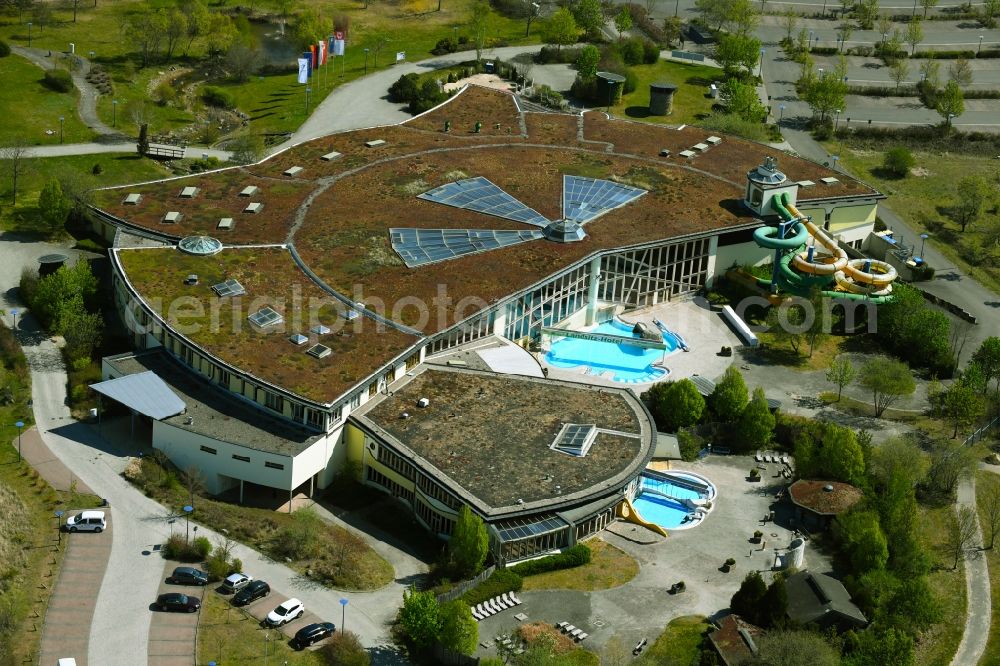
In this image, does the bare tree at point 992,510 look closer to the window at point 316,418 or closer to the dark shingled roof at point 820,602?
the dark shingled roof at point 820,602

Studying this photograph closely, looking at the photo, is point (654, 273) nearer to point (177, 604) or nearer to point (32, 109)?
point (177, 604)

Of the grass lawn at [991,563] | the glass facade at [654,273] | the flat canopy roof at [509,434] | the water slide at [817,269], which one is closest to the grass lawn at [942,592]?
the grass lawn at [991,563]

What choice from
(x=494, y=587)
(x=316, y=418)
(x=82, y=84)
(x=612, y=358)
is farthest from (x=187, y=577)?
(x=82, y=84)

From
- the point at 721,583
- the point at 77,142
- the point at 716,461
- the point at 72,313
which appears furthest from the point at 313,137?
the point at 721,583

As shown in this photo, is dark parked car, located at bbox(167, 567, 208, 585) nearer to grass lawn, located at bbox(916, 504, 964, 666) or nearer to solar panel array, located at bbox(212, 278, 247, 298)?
solar panel array, located at bbox(212, 278, 247, 298)

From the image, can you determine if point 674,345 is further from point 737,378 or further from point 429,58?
point 429,58

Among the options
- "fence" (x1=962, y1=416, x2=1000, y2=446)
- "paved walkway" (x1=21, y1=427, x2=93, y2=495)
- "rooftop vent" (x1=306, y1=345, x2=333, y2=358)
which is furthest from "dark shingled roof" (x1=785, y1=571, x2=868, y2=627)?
"paved walkway" (x1=21, y1=427, x2=93, y2=495)
